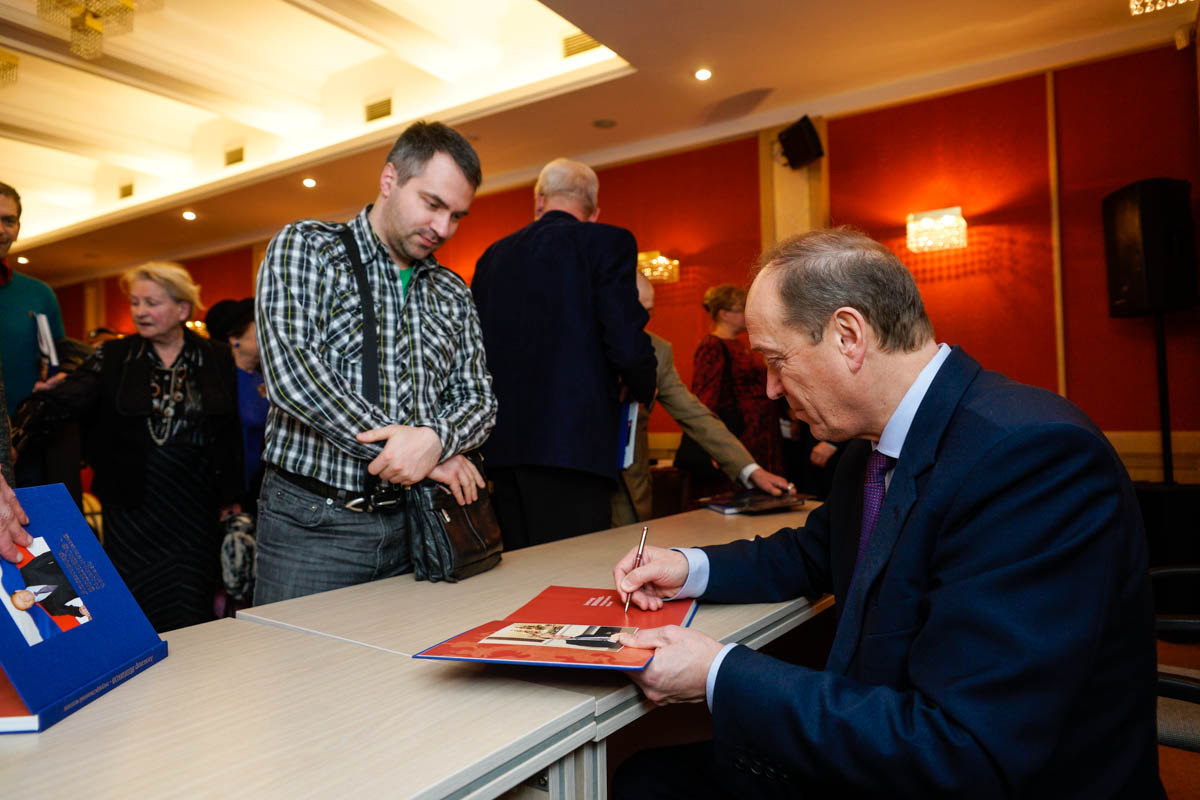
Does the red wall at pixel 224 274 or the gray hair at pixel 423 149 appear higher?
the red wall at pixel 224 274

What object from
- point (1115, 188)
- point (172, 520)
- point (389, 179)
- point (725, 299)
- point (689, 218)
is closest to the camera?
point (389, 179)

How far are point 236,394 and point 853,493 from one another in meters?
2.37

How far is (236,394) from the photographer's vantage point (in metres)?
2.78

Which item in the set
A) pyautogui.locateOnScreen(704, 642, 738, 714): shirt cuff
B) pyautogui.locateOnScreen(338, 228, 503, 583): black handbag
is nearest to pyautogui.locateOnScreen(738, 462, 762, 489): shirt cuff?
pyautogui.locateOnScreen(338, 228, 503, 583): black handbag

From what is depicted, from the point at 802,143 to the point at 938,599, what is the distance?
5.06 meters

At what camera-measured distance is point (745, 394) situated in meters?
4.00

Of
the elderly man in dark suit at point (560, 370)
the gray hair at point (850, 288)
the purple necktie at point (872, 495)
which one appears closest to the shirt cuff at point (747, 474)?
the elderly man in dark suit at point (560, 370)

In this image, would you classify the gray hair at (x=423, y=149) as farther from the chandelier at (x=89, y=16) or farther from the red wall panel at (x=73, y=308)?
the red wall panel at (x=73, y=308)

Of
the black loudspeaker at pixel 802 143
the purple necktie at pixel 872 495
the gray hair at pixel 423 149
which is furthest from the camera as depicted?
the black loudspeaker at pixel 802 143

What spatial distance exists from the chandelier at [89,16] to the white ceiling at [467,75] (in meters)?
0.48

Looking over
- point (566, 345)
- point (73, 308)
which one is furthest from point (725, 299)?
point (73, 308)

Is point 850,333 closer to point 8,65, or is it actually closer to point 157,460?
point 157,460

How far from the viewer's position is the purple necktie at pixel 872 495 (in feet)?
3.76

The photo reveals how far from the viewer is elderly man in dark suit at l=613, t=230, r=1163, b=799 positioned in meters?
0.77
